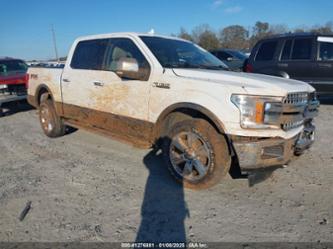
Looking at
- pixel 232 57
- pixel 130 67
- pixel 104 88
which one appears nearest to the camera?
pixel 130 67

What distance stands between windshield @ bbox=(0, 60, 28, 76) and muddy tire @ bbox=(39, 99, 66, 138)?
4.54 meters

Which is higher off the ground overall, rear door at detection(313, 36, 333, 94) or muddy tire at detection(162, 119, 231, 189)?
rear door at detection(313, 36, 333, 94)

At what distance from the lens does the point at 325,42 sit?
7980 mm

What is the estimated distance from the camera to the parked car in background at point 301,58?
8.02 metres

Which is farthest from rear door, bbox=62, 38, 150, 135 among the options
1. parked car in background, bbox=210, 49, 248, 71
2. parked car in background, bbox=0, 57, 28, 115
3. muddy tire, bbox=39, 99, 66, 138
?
parked car in background, bbox=210, 49, 248, 71

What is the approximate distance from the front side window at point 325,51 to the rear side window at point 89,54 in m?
6.03

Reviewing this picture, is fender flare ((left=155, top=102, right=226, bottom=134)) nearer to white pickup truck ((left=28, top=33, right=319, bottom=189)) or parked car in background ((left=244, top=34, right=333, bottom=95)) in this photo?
white pickup truck ((left=28, top=33, right=319, bottom=189))

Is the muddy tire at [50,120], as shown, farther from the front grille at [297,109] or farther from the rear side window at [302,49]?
the rear side window at [302,49]

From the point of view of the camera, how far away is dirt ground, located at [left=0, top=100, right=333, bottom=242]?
9.71 feet

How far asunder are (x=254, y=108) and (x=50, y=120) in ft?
15.5

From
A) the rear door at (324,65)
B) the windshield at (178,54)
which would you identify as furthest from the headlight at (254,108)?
the rear door at (324,65)

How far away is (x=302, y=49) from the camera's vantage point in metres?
8.27

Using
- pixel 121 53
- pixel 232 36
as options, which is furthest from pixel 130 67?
pixel 232 36

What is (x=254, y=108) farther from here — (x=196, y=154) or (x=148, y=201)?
(x=148, y=201)
